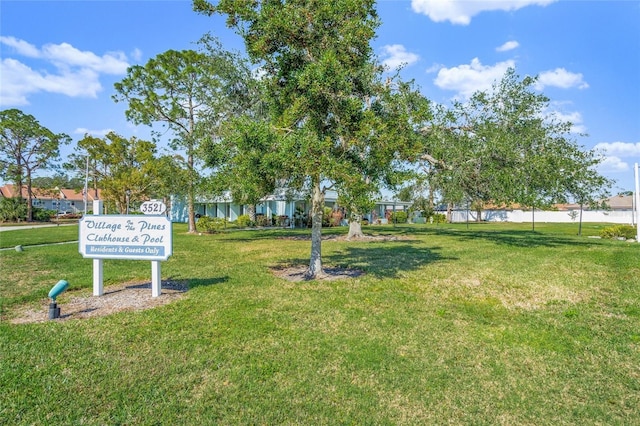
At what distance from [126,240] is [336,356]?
4588 mm

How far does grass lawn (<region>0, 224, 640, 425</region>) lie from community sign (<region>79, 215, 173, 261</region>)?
1.01 meters

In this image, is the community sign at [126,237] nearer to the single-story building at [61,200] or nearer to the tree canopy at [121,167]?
the tree canopy at [121,167]

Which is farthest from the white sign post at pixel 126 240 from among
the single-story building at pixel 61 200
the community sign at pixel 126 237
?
the single-story building at pixel 61 200

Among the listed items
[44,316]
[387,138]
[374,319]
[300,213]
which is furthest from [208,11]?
[300,213]

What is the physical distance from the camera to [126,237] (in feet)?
22.7

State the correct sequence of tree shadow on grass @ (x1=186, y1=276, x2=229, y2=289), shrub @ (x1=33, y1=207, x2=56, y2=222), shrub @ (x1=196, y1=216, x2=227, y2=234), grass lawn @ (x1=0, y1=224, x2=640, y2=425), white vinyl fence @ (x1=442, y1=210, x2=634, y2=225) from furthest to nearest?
white vinyl fence @ (x1=442, y1=210, x2=634, y2=225) → shrub @ (x1=33, y1=207, x2=56, y2=222) → shrub @ (x1=196, y1=216, x2=227, y2=234) → tree shadow on grass @ (x1=186, y1=276, x2=229, y2=289) → grass lawn @ (x1=0, y1=224, x2=640, y2=425)

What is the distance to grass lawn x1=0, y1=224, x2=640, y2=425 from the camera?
337 cm

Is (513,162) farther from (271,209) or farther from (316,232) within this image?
(271,209)

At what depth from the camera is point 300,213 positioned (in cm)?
3109

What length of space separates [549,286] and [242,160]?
682cm

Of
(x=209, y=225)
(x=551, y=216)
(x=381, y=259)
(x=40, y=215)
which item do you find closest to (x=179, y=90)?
(x=209, y=225)

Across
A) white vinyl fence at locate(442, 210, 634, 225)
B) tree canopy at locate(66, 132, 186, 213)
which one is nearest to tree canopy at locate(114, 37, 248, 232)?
tree canopy at locate(66, 132, 186, 213)

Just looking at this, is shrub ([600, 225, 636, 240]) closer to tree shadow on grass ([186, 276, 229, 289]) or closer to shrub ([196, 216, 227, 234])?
tree shadow on grass ([186, 276, 229, 289])

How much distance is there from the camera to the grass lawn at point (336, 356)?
133 inches
